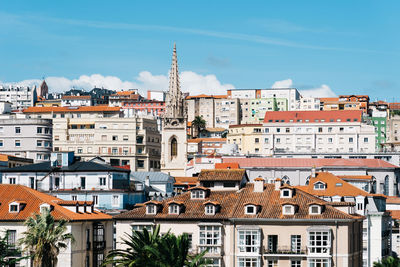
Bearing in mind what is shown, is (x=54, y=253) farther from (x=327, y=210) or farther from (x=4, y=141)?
(x=4, y=141)

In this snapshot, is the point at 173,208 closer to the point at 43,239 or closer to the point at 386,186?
the point at 43,239

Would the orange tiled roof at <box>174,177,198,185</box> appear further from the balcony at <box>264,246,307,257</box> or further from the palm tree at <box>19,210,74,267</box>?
the palm tree at <box>19,210,74,267</box>

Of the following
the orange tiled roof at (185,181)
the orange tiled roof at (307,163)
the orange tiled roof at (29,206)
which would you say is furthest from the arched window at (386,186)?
the orange tiled roof at (29,206)

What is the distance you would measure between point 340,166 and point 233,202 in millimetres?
82780

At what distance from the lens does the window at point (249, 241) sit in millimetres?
83625

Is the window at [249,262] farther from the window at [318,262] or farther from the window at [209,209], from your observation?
the window at [209,209]

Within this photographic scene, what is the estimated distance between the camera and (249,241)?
84.0m

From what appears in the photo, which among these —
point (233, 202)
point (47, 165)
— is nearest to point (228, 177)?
point (233, 202)

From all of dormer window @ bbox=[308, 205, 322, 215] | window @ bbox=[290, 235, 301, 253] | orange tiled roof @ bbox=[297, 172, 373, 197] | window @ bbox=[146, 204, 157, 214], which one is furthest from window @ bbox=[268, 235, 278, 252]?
orange tiled roof @ bbox=[297, 172, 373, 197]

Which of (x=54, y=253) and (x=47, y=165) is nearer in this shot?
(x=54, y=253)

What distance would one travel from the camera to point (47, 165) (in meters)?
113

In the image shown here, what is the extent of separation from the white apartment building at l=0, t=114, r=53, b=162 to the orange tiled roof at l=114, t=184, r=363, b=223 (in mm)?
95693

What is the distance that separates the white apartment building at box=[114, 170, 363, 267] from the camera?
82250mm

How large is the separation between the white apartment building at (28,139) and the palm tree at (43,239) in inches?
4069
